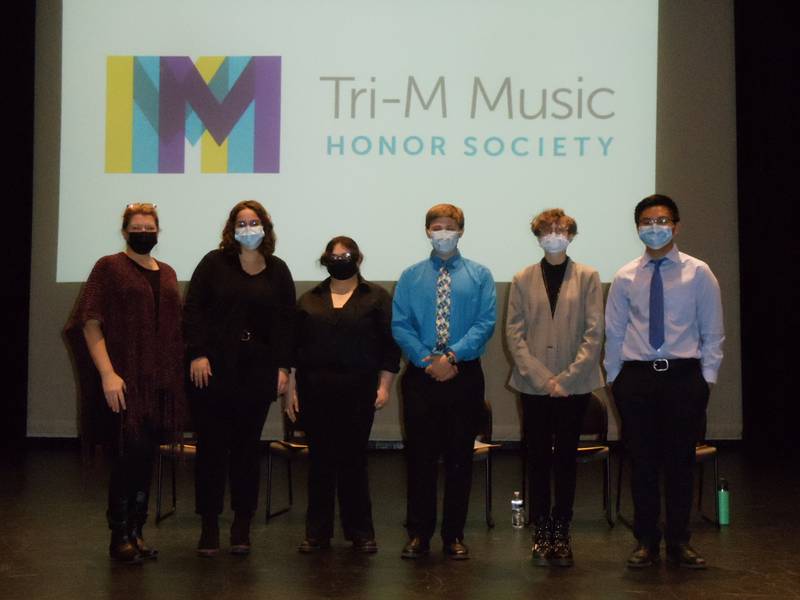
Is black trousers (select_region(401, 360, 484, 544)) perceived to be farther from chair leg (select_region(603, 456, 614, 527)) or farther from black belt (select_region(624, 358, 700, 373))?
chair leg (select_region(603, 456, 614, 527))

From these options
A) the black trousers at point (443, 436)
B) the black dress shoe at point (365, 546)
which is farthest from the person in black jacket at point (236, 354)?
the black trousers at point (443, 436)

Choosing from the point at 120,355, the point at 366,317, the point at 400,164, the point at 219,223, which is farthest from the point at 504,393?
the point at 120,355

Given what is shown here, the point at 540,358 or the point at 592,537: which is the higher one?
the point at 540,358

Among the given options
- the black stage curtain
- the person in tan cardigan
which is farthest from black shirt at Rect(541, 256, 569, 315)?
the black stage curtain

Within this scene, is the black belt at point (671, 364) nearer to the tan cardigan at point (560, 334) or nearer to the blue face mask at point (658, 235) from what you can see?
the tan cardigan at point (560, 334)

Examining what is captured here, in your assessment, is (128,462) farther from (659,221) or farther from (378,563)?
(659,221)

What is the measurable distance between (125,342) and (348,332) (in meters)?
0.87

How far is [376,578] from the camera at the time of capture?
364cm

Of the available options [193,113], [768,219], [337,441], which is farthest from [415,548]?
[768,219]

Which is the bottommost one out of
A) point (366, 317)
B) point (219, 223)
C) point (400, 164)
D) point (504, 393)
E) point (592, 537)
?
point (592, 537)

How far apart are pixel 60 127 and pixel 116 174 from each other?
589 mm

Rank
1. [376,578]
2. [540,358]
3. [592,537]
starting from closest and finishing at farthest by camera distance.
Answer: [376,578] → [540,358] → [592,537]

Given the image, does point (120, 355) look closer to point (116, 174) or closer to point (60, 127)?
point (116, 174)

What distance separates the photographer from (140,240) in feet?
12.7
